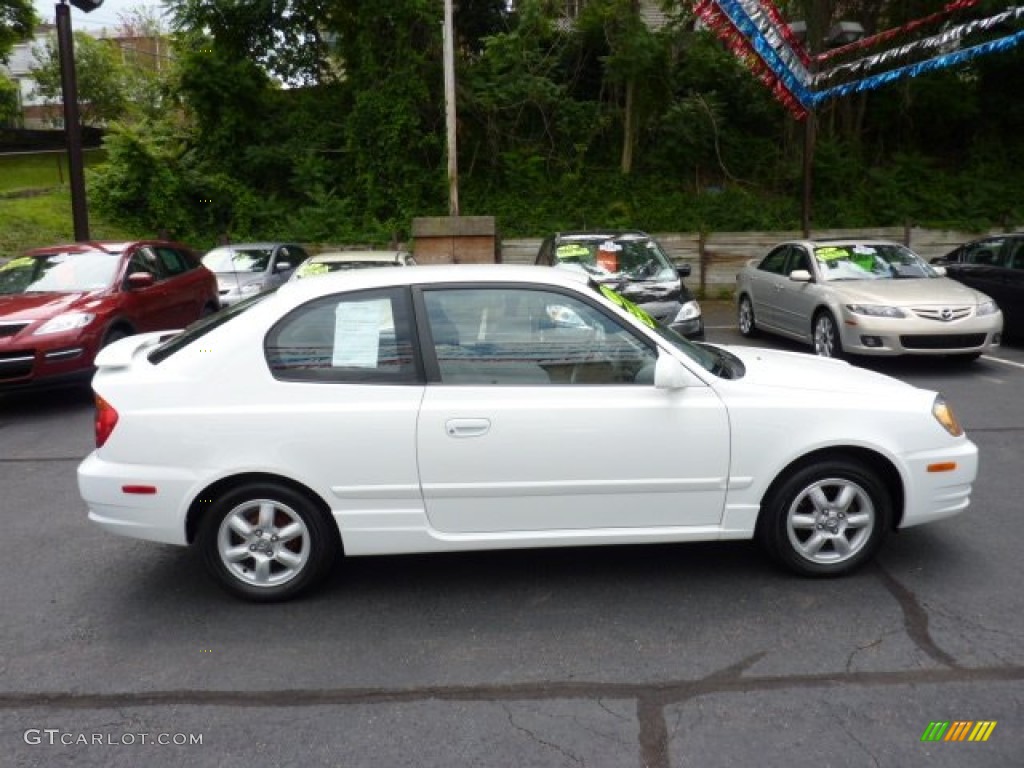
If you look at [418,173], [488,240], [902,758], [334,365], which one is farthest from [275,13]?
[902,758]

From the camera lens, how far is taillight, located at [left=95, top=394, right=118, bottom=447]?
4.08 m

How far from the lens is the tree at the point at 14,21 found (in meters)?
21.8

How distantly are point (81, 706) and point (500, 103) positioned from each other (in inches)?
776

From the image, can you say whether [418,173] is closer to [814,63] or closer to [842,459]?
[814,63]

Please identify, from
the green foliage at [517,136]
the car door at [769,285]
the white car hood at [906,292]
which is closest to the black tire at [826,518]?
the white car hood at [906,292]

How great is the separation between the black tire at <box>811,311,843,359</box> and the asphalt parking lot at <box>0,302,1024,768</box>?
493 centimetres

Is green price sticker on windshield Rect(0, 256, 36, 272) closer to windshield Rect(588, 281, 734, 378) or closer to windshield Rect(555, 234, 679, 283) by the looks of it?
windshield Rect(555, 234, 679, 283)

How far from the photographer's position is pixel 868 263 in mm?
10648

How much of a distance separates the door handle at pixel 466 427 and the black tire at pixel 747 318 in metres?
9.14

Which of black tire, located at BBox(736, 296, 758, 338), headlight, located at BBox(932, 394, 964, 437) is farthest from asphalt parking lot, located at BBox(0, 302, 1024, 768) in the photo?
black tire, located at BBox(736, 296, 758, 338)

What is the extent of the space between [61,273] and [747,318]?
8.62 meters

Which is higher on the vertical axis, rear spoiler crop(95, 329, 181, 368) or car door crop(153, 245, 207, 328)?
rear spoiler crop(95, 329, 181, 368)

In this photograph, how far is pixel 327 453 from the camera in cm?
401

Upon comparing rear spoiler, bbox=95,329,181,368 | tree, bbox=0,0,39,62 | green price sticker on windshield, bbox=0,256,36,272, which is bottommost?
rear spoiler, bbox=95,329,181,368
